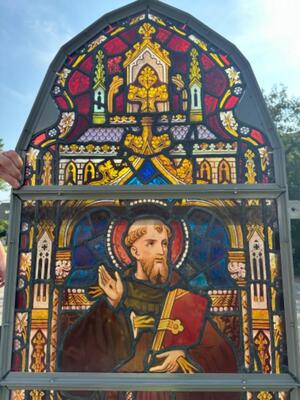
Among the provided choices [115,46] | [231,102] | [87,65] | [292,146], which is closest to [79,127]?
[87,65]

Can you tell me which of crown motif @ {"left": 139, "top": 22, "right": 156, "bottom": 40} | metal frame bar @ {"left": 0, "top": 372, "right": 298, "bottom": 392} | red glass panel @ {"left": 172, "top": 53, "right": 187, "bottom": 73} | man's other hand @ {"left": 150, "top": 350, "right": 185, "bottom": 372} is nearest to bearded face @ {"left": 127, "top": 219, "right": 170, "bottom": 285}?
man's other hand @ {"left": 150, "top": 350, "right": 185, "bottom": 372}

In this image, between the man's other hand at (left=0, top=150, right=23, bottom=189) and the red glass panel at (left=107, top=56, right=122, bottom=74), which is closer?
the man's other hand at (left=0, top=150, right=23, bottom=189)

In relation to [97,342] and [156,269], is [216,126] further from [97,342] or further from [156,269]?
[97,342]

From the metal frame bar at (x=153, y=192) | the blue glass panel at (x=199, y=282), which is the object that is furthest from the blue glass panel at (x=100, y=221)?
the blue glass panel at (x=199, y=282)

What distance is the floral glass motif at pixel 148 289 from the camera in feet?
6.14

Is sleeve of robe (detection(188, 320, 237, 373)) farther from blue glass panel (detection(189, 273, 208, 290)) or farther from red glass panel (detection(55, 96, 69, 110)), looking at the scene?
red glass panel (detection(55, 96, 69, 110))

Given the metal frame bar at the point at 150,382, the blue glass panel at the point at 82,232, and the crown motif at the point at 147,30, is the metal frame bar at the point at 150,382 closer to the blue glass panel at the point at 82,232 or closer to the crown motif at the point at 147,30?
the blue glass panel at the point at 82,232

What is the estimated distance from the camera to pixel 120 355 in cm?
189

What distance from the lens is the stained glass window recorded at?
1862 mm

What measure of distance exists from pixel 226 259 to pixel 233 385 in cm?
66

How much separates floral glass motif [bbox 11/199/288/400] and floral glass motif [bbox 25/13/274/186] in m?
0.20

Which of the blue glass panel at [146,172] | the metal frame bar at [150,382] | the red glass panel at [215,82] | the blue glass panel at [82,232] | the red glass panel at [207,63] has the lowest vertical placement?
the metal frame bar at [150,382]

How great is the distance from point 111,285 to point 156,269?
272 mm

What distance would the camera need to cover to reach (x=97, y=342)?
1906 mm
